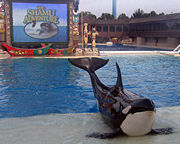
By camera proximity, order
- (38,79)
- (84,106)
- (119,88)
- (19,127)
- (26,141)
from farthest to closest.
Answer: (38,79), (84,106), (19,127), (119,88), (26,141)

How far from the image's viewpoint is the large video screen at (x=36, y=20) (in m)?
23.7

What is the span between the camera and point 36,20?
23.8 metres

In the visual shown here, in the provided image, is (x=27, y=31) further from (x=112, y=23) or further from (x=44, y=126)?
(x=112, y=23)

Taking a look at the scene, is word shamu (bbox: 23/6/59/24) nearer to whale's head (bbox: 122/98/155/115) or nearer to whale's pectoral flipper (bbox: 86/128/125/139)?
whale's pectoral flipper (bbox: 86/128/125/139)

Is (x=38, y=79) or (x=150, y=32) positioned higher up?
(x=150, y=32)

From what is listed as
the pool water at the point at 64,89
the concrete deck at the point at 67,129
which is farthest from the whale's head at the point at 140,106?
the pool water at the point at 64,89

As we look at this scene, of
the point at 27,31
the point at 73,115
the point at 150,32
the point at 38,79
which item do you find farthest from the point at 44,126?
the point at 150,32

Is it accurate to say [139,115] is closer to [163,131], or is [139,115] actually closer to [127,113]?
[127,113]

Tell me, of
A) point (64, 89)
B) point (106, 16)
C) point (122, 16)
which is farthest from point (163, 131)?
point (122, 16)

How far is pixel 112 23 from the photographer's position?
51.4 metres

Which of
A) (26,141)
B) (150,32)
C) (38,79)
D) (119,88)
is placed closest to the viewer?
(26,141)

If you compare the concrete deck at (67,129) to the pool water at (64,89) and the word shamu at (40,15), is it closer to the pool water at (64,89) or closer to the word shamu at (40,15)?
the pool water at (64,89)

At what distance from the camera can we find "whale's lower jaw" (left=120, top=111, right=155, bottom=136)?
14.9 feet

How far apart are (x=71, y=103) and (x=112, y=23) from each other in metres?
45.0
